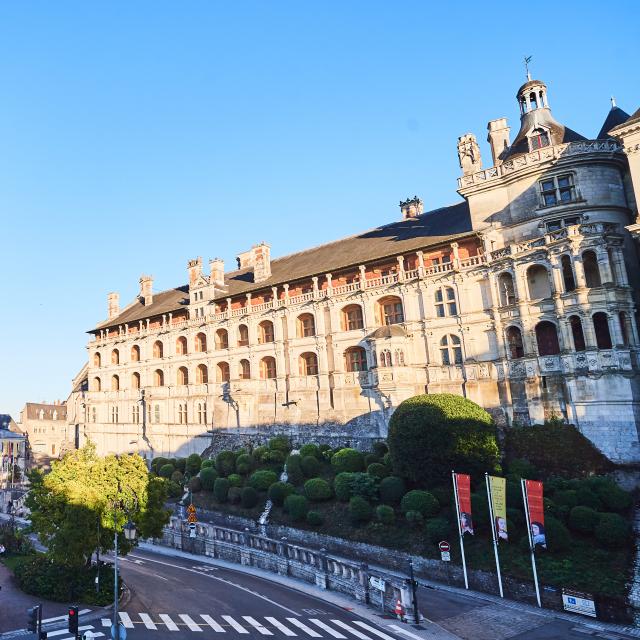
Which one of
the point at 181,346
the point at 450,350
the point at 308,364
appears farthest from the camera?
the point at 181,346

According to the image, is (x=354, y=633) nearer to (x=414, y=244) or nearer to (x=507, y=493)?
(x=507, y=493)

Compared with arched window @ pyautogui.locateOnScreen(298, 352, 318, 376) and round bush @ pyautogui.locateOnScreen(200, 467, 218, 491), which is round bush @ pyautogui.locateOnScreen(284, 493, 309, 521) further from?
arched window @ pyautogui.locateOnScreen(298, 352, 318, 376)

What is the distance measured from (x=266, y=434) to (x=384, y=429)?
536 inches

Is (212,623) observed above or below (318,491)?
below

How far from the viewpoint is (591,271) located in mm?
36281

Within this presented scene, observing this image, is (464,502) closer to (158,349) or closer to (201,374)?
(201,374)

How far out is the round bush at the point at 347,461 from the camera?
37.8 m

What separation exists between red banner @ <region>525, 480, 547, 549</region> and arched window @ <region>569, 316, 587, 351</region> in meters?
14.0

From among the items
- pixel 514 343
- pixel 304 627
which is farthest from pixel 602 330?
pixel 304 627

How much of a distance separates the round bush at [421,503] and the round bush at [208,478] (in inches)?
743

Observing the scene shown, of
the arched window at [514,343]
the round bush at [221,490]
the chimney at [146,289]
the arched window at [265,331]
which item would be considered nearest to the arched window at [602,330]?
the arched window at [514,343]

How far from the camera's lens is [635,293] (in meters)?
35.4

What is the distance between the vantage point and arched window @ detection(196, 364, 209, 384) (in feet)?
189

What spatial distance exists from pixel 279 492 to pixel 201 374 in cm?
2459
